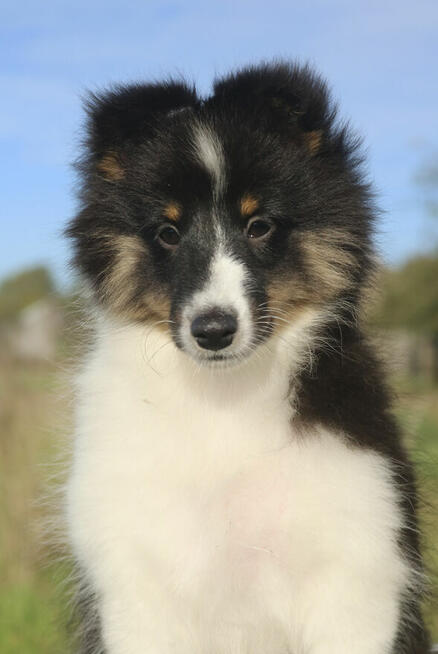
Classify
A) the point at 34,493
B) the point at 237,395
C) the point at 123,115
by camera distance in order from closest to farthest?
the point at 237,395
the point at 123,115
the point at 34,493

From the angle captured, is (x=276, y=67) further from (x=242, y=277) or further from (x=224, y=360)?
(x=224, y=360)

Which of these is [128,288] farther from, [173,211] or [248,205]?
[248,205]

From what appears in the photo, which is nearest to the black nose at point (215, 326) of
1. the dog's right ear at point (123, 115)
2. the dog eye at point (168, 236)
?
the dog eye at point (168, 236)

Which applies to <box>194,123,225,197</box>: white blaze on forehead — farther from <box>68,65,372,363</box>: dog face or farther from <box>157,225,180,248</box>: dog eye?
<box>157,225,180,248</box>: dog eye

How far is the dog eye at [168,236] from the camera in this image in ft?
12.2

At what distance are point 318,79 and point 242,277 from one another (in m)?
1.10

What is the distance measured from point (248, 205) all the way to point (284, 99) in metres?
0.54

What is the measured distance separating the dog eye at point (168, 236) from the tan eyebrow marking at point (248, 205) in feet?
0.99

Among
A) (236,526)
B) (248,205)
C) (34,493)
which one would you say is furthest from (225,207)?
(34,493)

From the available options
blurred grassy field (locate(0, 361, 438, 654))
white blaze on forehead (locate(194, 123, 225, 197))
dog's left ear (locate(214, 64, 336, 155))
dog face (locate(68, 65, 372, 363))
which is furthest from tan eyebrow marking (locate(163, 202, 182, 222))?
blurred grassy field (locate(0, 361, 438, 654))

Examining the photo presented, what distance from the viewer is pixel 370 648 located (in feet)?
11.5

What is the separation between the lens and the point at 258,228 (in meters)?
3.68

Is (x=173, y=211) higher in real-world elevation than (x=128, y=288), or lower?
higher

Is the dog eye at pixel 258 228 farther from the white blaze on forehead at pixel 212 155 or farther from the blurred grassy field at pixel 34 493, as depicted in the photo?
the blurred grassy field at pixel 34 493
